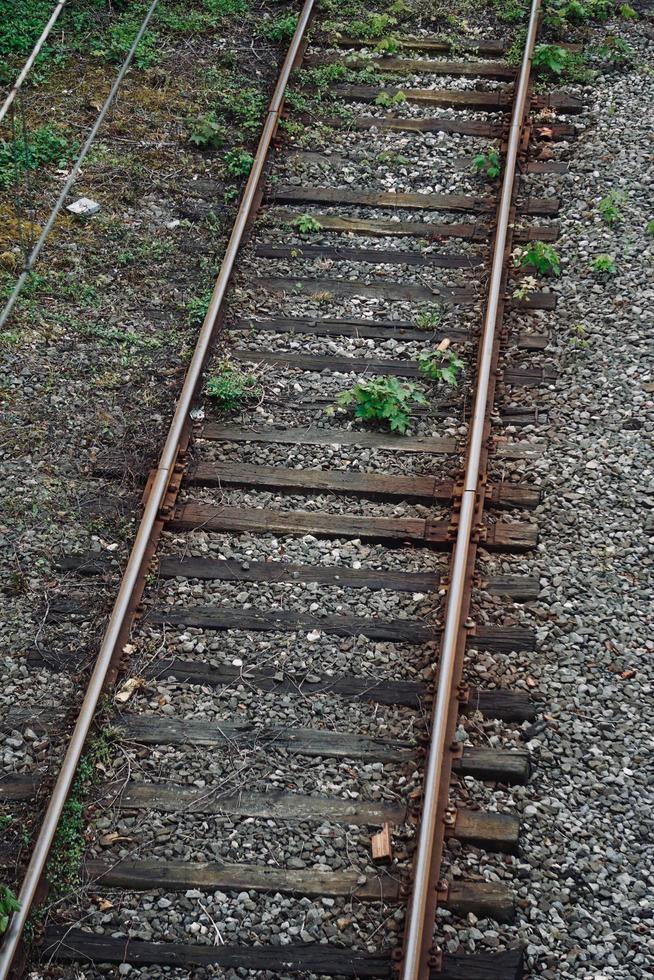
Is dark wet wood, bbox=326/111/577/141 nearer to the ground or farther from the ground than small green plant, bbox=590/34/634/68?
nearer to the ground

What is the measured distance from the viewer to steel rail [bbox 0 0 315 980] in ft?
15.4

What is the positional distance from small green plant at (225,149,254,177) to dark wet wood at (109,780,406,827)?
17.4ft

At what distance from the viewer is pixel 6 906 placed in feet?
15.3

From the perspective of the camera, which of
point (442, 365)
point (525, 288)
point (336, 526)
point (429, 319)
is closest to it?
point (336, 526)

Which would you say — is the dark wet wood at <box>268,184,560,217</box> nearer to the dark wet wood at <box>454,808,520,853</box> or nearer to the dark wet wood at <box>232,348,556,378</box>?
the dark wet wood at <box>232,348,556,378</box>

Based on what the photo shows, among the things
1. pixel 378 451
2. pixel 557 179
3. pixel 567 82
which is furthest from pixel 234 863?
pixel 567 82

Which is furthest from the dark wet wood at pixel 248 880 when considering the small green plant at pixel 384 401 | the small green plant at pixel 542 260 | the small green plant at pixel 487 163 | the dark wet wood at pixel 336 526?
the small green plant at pixel 487 163

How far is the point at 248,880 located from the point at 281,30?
7.90m

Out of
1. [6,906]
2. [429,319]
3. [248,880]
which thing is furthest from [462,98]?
[6,906]

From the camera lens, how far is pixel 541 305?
7547 mm

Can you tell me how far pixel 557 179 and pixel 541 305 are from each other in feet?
5.16

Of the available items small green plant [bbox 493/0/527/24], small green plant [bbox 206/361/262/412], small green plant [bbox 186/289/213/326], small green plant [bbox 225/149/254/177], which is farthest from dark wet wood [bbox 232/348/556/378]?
small green plant [bbox 493/0/527/24]

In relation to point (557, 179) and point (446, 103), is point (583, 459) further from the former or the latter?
point (446, 103)

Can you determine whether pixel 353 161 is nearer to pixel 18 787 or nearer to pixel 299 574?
pixel 299 574
